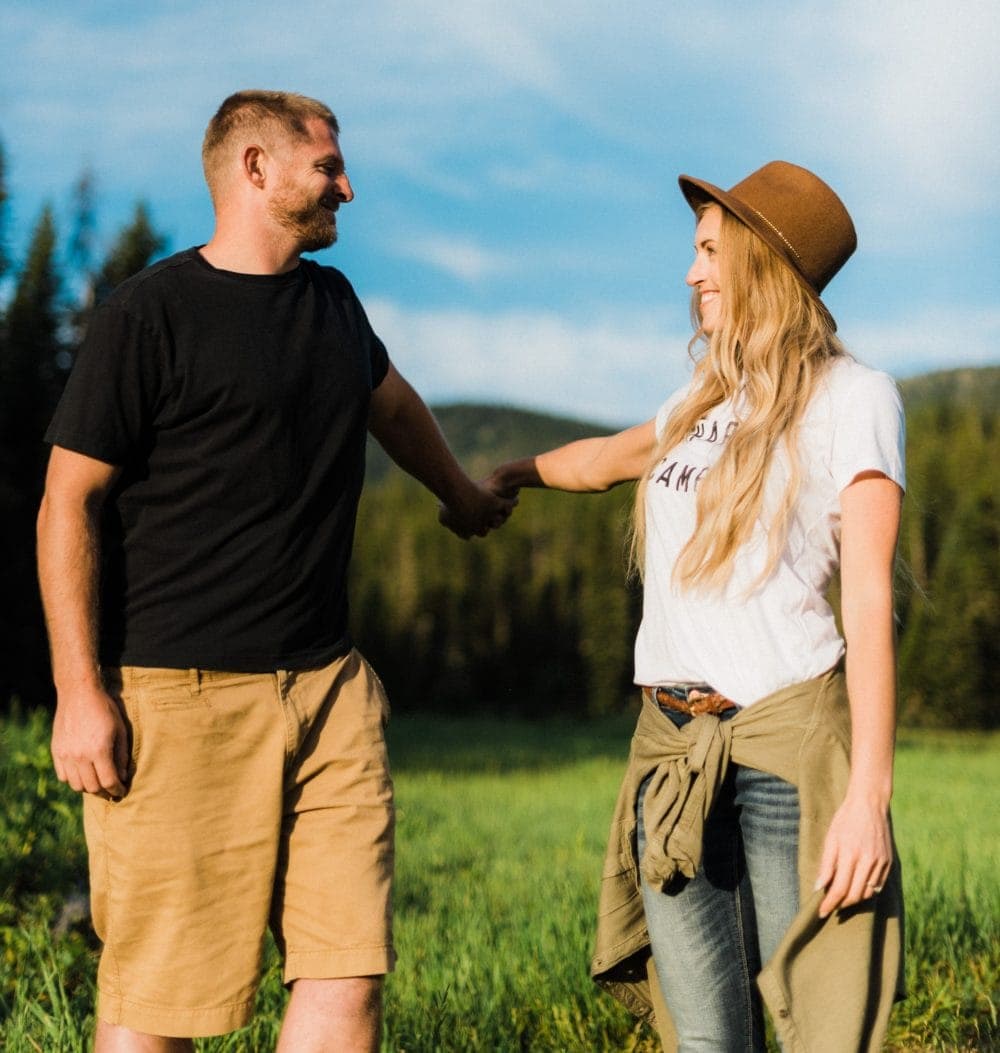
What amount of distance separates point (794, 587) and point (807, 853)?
1.59 ft

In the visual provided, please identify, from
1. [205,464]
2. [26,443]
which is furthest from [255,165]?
[26,443]

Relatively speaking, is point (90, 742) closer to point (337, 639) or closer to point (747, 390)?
point (337, 639)

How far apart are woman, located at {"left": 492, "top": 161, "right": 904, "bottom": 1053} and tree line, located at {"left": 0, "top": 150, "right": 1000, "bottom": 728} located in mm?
20343

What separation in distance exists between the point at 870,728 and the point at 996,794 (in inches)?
517

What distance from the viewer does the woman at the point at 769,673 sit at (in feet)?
8.36

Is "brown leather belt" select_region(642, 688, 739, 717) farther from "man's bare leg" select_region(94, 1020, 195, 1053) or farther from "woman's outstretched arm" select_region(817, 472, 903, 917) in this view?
"man's bare leg" select_region(94, 1020, 195, 1053)

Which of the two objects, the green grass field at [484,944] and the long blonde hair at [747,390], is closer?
the long blonde hair at [747,390]

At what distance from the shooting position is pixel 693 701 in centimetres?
270

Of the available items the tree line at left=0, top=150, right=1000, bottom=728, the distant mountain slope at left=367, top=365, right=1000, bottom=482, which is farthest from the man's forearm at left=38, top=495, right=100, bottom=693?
the distant mountain slope at left=367, top=365, right=1000, bottom=482

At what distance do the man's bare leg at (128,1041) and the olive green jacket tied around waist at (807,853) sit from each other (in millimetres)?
1032

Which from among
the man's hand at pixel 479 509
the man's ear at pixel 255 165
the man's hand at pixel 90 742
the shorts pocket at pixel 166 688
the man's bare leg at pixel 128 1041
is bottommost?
the man's bare leg at pixel 128 1041

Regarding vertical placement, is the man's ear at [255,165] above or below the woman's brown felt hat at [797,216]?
above

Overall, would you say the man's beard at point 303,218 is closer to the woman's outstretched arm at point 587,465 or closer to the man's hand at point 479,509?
the woman's outstretched arm at point 587,465

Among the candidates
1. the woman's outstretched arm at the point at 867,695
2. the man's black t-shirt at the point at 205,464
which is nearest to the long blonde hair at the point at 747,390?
the woman's outstretched arm at the point at 867,695
